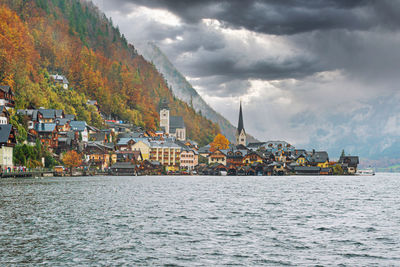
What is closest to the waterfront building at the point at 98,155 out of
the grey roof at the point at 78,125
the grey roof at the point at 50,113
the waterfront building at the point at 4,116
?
the grey roof at the point at 78,125

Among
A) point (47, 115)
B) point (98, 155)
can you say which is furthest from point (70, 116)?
point (47, 115)

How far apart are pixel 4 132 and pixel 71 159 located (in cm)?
4546

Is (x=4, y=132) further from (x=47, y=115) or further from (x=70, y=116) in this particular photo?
(x=70, y=116)

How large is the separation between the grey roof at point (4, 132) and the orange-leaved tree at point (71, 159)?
44373 millimetres

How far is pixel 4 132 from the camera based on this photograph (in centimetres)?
10881

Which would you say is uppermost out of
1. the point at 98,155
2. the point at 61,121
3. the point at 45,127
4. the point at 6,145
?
the point at 61,121

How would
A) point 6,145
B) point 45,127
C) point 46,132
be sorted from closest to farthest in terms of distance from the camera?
1. point 6,145
2. point 45,127
3. point 46,132

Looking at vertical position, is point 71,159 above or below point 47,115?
below

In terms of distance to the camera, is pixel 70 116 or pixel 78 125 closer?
pixel 78 125

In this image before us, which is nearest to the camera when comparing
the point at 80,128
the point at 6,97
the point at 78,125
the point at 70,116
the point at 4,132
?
the point at 4,132

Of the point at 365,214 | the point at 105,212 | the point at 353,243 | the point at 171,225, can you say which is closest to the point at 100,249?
the point at 171,225

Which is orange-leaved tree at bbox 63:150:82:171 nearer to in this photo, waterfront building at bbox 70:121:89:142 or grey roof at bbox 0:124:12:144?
waterfront building at bbox 70:121:89:142

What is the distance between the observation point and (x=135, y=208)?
50.3 meters

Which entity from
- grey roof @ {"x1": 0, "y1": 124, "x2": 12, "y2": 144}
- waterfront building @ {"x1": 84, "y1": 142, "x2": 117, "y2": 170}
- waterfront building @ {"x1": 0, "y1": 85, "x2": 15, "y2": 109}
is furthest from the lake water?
waterfront building @ {"x1": 84, "y1": 142, "x2": 117, "y2": 170}
